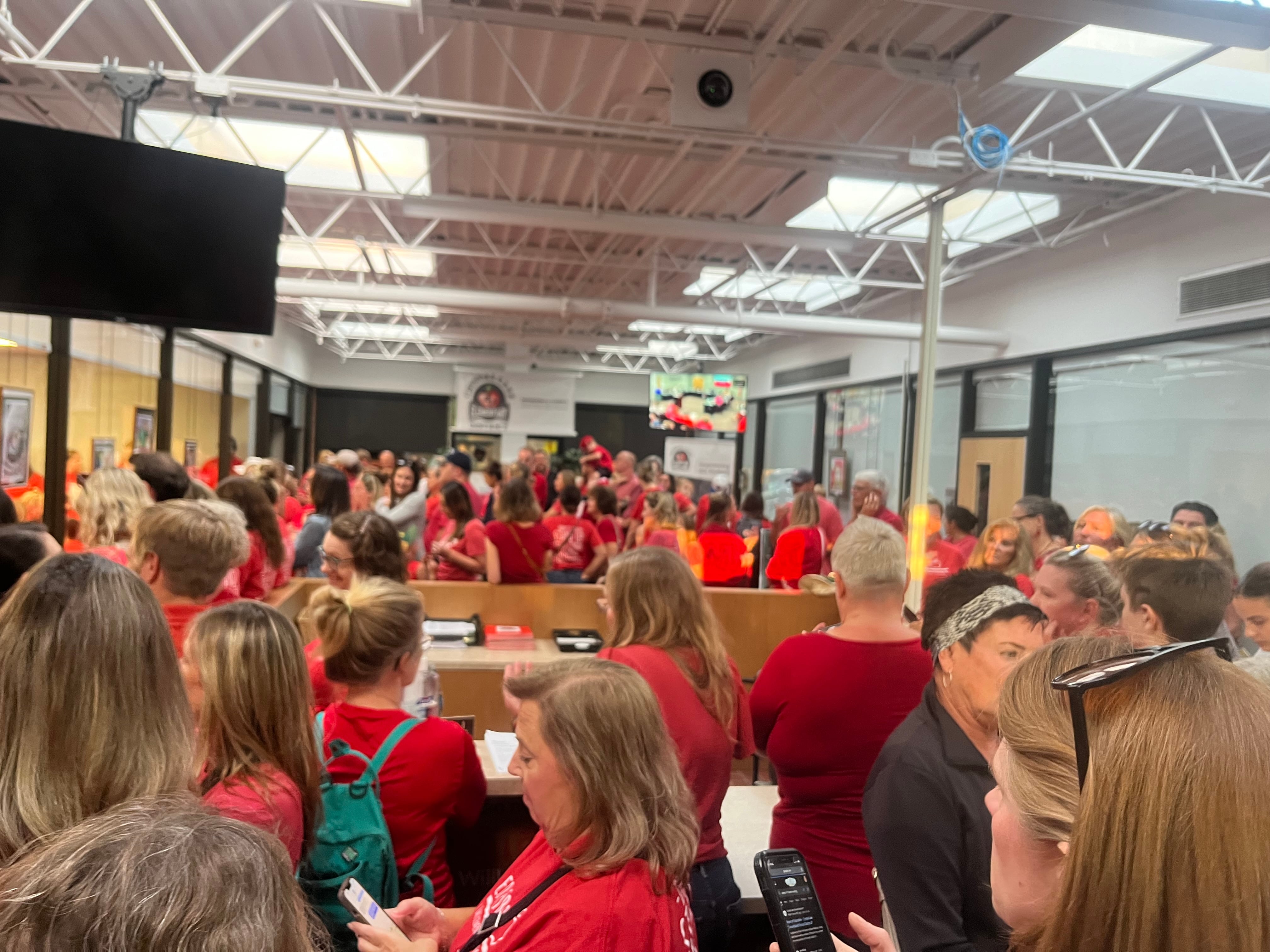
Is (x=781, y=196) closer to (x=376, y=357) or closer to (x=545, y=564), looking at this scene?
(x=545, y=564)

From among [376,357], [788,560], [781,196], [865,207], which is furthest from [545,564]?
[376,357]

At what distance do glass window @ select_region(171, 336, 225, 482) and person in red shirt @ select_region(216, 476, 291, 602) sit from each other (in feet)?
20.7

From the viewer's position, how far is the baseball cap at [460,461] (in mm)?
7027

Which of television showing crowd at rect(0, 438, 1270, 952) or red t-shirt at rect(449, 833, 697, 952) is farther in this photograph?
red t-shirt at rect(449, 833, 697, 952)

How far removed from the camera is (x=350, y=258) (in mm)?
11375

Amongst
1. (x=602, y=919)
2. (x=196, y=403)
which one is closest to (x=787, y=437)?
(x=196, y=403)

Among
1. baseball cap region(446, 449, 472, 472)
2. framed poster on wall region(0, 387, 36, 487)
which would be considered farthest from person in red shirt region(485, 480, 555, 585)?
framed poster on wall region(0, 387, 36, 487)

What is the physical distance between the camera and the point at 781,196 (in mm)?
7688

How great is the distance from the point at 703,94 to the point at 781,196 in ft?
9.48

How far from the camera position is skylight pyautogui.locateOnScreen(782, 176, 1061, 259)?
25.3ft

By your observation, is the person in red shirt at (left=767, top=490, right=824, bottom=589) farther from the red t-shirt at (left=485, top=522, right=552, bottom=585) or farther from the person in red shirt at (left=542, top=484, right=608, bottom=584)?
the red t-shirt at (left=485, top=522, right=552, bottom=585)

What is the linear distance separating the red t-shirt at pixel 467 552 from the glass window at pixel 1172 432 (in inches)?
213

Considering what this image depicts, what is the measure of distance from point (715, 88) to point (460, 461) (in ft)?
11.6

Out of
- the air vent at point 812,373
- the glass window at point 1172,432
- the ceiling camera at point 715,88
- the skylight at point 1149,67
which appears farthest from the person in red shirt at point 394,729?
the air vent at point 812,373
